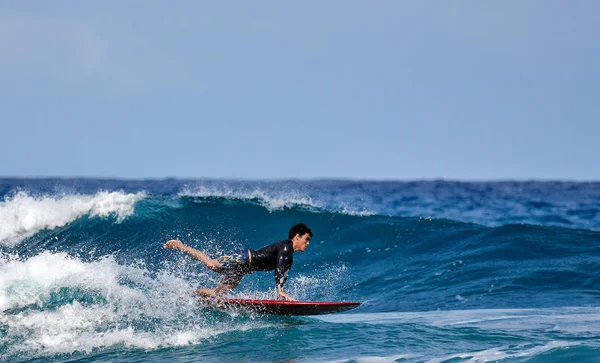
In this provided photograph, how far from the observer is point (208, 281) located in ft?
41.3

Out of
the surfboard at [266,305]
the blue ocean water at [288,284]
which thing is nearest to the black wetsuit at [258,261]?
the surfboard at [266,305]

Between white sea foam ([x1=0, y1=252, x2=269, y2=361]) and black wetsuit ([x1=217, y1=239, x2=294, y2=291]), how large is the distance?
0.64 metres

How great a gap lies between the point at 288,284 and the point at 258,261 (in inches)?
187

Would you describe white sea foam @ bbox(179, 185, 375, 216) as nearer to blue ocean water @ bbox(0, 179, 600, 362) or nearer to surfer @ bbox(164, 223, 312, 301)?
blue ocean water @ bbox(0, 179, 600, 362)

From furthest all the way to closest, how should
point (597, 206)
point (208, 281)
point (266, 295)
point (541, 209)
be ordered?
point (597, 206), point (541, 209), point (208, 281), point (266, 295)

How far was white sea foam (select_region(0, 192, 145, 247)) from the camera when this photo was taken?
17625 millimetres

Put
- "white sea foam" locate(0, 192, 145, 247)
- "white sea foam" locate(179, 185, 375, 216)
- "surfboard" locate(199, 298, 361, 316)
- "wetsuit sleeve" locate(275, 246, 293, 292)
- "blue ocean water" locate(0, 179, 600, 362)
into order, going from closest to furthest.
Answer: "blue ocean water" locate(0, 179, 600, 362)
"wetsuit sleeve" locate(275, 246, 293, 292)
"surfboard" locate(199, 298, 361, 316)
"white sea foam" locate(0, 192, 145, 247)
"white sea foam" locate(179, 185, 375, 216)

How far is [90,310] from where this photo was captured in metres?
9.70

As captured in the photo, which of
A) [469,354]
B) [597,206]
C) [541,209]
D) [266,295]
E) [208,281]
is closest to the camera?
[469,354]

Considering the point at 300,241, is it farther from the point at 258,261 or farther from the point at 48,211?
the point at 48,211

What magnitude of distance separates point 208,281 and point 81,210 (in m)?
7.21

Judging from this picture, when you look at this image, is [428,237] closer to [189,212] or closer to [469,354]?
[189,212]

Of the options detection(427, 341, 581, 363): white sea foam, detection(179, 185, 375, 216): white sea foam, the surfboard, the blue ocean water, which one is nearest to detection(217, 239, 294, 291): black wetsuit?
the surfboard

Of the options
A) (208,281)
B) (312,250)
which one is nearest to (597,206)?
(312,250)
